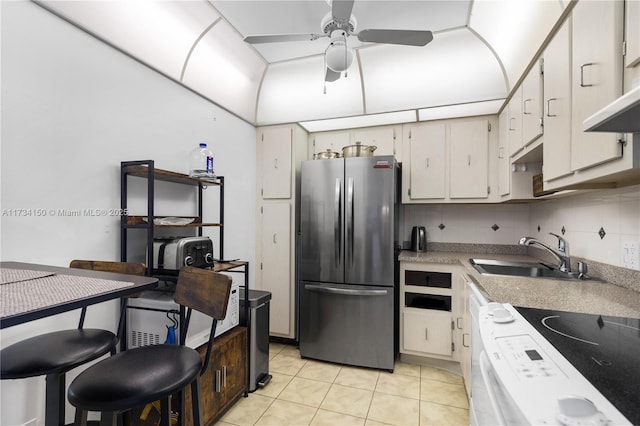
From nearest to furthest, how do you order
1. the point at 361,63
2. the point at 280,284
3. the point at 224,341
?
the point at 224,341
the point at 361,63
the point at 280,284

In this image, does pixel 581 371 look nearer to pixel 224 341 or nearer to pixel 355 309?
pixel 224 341

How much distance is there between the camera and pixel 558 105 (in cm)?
142

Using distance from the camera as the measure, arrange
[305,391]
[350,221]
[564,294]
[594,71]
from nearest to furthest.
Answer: [594,71]
[564,294]
[305,391]
[350,221]

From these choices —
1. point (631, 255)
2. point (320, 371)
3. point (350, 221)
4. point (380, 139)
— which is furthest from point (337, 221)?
point (631, 255)

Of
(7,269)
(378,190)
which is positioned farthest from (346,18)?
(7,269)

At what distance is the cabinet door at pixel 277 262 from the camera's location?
2951 mm

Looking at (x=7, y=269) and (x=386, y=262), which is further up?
(x=7, y=269)

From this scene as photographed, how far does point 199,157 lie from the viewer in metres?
2.21

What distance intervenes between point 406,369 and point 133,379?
7.57 ft

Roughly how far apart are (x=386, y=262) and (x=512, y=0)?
2.05m

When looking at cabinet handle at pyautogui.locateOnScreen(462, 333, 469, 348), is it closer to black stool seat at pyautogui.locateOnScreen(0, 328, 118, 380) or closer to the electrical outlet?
the electrical outlet

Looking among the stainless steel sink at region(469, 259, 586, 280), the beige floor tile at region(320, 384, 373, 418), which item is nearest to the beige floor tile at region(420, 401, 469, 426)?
the beige floor tile at region(320, 384, 373, 418)

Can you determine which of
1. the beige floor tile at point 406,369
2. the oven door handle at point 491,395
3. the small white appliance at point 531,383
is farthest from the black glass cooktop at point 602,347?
the beige floor tile at point 406,369

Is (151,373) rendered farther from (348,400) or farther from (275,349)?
(275,349)
